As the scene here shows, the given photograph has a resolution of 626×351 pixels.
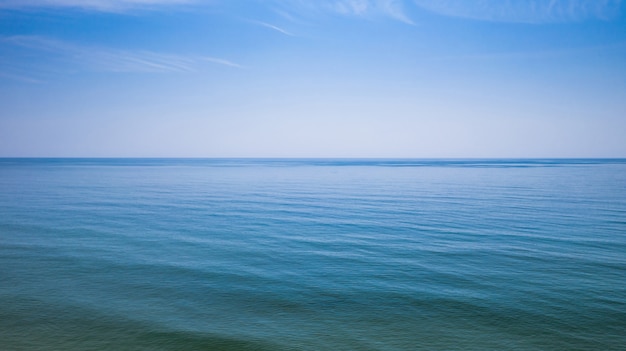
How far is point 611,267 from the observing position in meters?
17.2

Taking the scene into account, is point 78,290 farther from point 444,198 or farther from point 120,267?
point 444,198

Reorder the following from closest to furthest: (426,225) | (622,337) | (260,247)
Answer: (622,337) → (260,247) → (426,225)

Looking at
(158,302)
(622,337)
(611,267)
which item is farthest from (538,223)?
(158,302)

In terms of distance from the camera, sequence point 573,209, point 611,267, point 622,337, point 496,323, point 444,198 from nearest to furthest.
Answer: point 622,337 → point 496,323 → point 611,267 → point 573,209 → point 444,198

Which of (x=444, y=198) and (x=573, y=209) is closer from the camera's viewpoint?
(x=573, y=209)

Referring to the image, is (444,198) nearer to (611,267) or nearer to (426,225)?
(426,225)

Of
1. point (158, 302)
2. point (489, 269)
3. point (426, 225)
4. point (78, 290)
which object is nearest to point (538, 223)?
point (426, 225)

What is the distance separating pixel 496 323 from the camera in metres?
11.9

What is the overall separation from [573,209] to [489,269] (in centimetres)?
2344

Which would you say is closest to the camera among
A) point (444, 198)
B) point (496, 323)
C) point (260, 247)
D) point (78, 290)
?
point (496, 323)

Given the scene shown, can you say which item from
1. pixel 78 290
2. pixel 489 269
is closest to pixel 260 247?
pixel 78 290

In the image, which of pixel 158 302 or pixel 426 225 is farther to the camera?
pixel 426 225

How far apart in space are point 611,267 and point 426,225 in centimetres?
1186

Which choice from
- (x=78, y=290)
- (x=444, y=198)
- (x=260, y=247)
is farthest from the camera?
(x=444, y=198)
